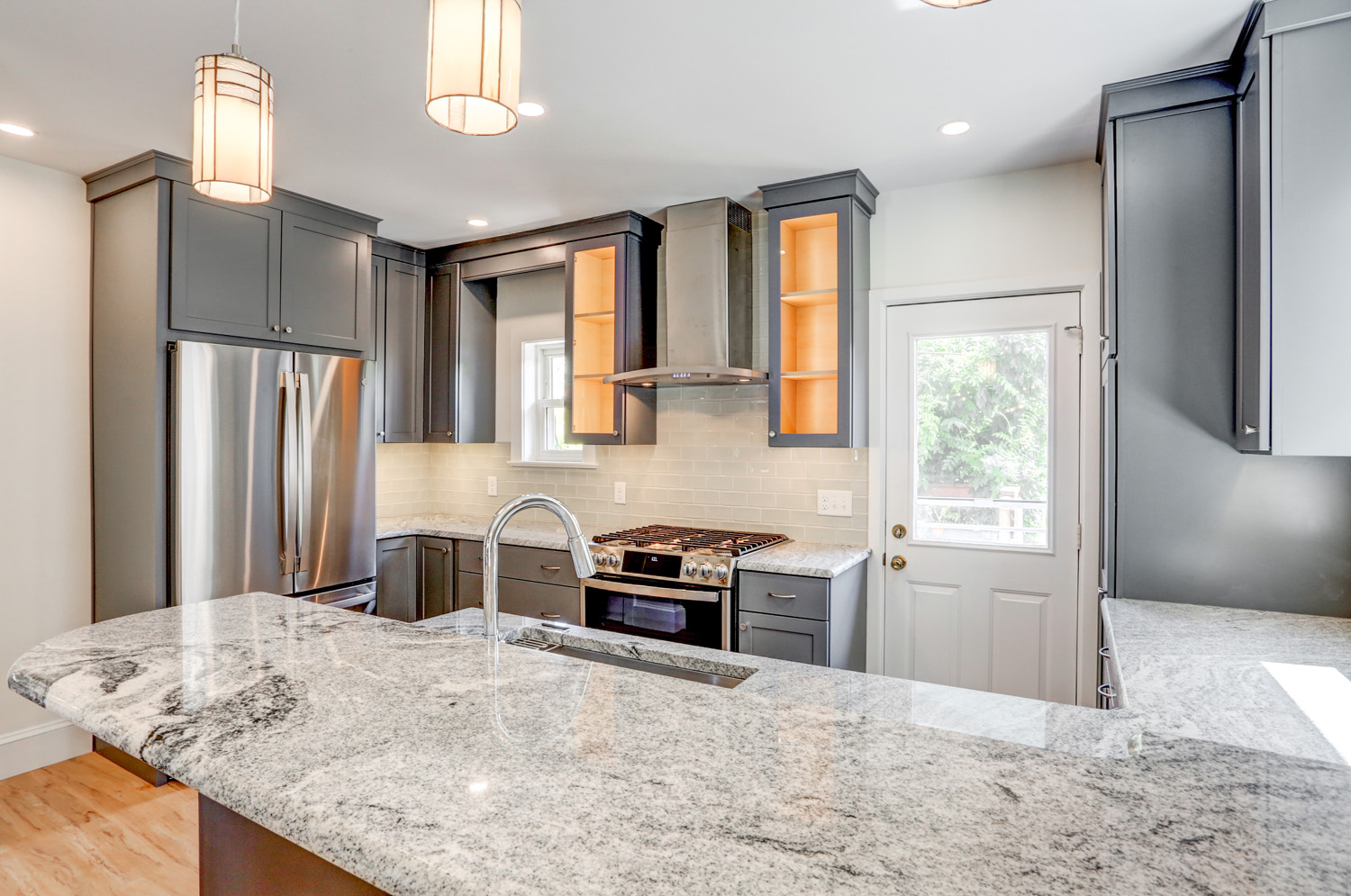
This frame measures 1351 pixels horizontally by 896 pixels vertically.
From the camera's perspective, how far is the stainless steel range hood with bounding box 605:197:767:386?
342cm

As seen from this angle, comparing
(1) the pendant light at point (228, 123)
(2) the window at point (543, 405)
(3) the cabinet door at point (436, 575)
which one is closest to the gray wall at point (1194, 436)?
(1) the pendant light at point (228, 123)

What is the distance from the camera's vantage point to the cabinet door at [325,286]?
3443 millimetres

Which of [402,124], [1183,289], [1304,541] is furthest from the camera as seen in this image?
[402,124]

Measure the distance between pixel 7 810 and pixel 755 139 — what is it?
3856 mm

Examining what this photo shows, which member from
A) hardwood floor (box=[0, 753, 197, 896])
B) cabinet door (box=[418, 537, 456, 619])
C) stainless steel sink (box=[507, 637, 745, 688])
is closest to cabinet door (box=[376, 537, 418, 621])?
cabinet door (box=[418, 537, 456, 619])

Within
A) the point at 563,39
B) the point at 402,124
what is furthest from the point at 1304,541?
the point at 402,124

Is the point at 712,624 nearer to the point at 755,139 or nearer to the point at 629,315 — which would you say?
the point at 629,315

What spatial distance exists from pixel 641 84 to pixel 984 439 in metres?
2.01

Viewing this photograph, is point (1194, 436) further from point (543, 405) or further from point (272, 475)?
point (272, 475)

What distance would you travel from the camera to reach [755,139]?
2775mm

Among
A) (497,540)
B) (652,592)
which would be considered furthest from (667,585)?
(497,540)

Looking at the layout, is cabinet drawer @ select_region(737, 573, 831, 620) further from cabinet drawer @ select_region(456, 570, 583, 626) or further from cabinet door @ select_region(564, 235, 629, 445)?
cabinet door @ select_region(564, 235, 629, 445)

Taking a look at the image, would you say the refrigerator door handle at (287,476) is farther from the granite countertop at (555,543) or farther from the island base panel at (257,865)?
the island base panel at (257,865)

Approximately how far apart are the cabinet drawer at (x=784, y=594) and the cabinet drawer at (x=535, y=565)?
901 millimetres
